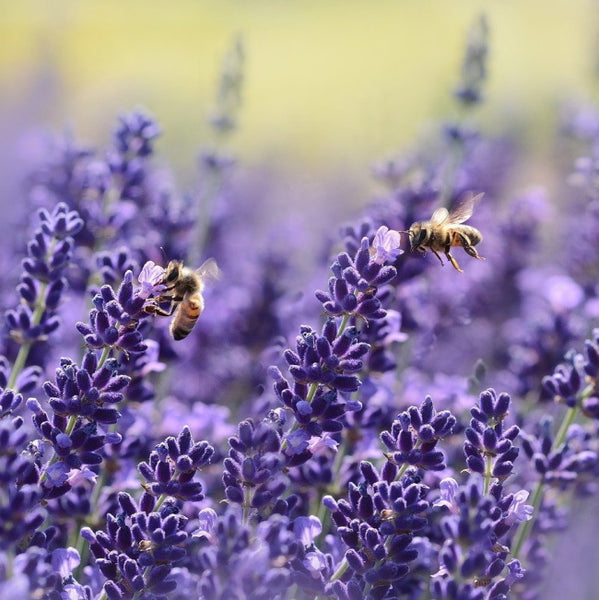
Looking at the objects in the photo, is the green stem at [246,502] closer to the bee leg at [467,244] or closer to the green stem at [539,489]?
the green stem at [539,489]

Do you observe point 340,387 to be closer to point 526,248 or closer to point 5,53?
point 526,248

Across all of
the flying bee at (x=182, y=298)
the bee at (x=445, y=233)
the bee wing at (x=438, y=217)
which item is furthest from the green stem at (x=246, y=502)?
the bee wing at (x=438, y=217)

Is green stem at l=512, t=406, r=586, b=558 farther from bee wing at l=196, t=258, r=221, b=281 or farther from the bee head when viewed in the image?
bee wing at l=196, t=258, r=221, b=281

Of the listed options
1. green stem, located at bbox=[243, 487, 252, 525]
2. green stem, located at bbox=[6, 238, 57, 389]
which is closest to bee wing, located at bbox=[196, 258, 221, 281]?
green stem, located at bbox=[6, 238, 57, 389]

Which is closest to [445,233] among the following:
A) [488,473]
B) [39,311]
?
[488,473]

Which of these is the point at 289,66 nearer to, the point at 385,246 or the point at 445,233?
the point at 445,233

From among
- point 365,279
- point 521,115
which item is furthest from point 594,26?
point 365,279
